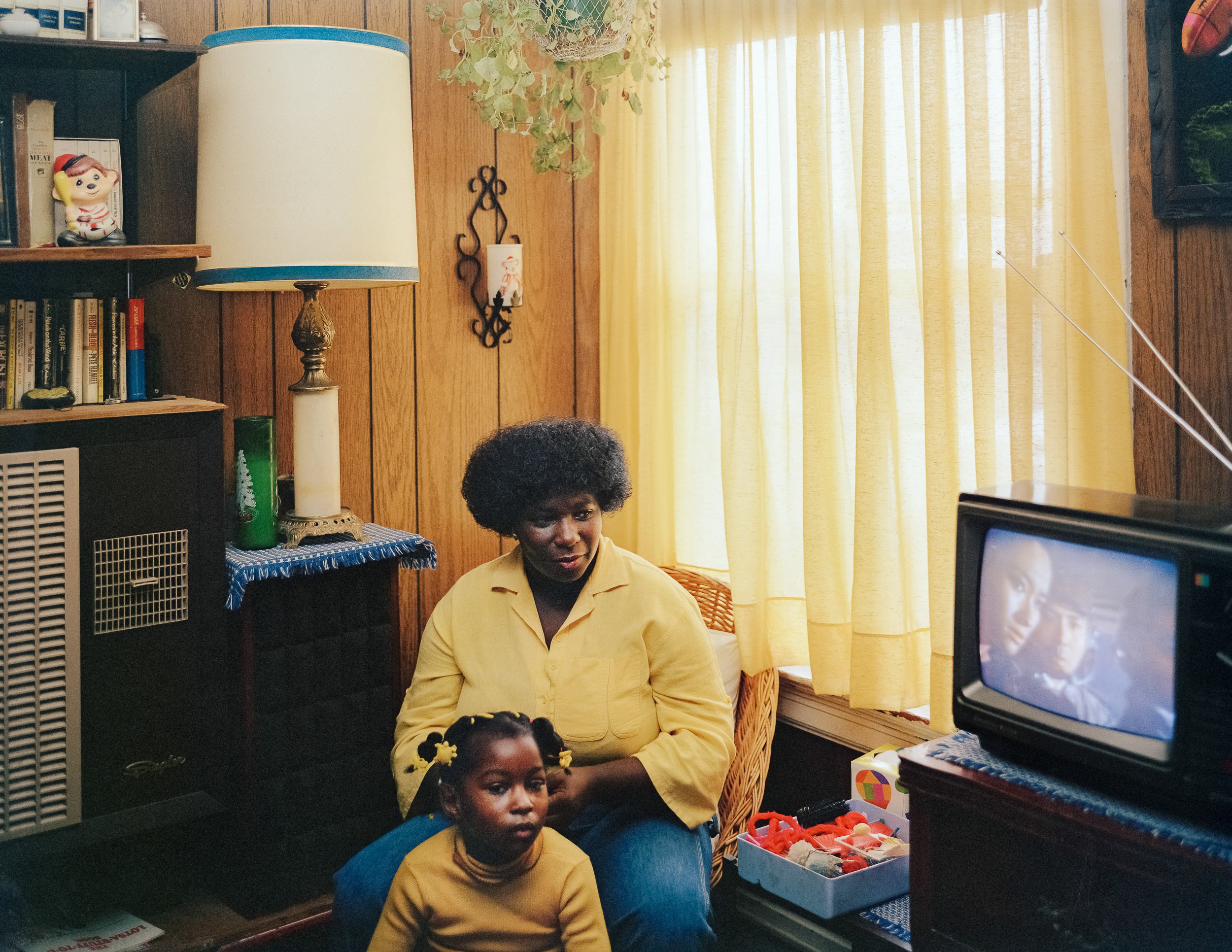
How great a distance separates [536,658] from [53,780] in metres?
0.81

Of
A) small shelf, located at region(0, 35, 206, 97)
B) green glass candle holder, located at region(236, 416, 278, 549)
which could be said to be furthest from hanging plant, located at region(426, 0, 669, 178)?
green glass candle holder, located at region(236, 416, 278, 549)

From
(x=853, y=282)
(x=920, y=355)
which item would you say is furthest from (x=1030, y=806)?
(x=853, y=282)

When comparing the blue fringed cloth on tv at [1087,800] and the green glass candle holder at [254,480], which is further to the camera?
the green glass candle holder at [254,480]

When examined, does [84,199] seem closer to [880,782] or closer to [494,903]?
[494,903]

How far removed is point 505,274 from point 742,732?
1.18 m

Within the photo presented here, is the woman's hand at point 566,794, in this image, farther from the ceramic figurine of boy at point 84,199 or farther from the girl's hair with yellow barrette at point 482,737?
the ceramic figurine of boy at point 84,199

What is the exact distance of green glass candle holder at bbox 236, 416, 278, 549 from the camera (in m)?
1.95

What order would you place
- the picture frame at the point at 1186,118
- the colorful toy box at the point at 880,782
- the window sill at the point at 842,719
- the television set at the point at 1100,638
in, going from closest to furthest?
the television set at the point at 1100,638 → the picture frame at the point at 1186,118 → the colorful toy box at the point at 880,782 → the window sill at the point at 842,719

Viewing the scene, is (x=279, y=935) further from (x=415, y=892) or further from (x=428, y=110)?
(x=428, y=110)

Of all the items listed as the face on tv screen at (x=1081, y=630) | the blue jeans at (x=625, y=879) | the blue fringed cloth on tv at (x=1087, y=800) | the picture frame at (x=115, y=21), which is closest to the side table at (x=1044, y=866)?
the blue fringed cloth on tv at (x=1087, y=800)

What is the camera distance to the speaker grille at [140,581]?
5.63 feet

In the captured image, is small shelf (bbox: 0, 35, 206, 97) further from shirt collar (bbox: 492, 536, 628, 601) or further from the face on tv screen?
the face on tv screen

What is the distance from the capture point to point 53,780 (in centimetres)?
169

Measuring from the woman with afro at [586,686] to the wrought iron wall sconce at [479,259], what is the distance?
0.92 meters
